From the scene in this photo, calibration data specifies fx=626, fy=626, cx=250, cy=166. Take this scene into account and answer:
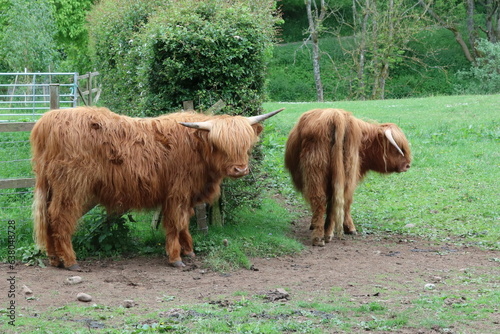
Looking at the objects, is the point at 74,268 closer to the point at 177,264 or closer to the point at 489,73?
the point at 177,264

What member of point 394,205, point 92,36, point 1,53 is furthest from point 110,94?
point 1,53

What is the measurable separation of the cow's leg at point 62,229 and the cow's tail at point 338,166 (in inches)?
133

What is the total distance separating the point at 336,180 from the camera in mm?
8484

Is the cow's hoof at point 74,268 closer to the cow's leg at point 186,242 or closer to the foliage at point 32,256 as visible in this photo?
the foliage at point 32,256

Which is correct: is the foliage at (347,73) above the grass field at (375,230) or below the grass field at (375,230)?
above

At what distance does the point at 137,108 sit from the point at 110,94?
5720mm

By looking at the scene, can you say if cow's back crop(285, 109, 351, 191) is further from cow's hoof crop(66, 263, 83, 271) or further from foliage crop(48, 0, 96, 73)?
foliage crop(48, 0, 96, 73)

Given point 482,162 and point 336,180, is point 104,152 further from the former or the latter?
point 482,162

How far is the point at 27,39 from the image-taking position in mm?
25641

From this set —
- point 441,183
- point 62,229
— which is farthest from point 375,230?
point 62,229

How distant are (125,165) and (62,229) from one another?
1014mm

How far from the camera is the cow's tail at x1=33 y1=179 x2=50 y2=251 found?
714 centimetres

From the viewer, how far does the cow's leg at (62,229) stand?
7094mm

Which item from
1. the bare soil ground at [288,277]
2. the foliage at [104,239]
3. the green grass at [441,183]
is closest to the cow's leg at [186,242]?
the bare soil ground at [288,277]
